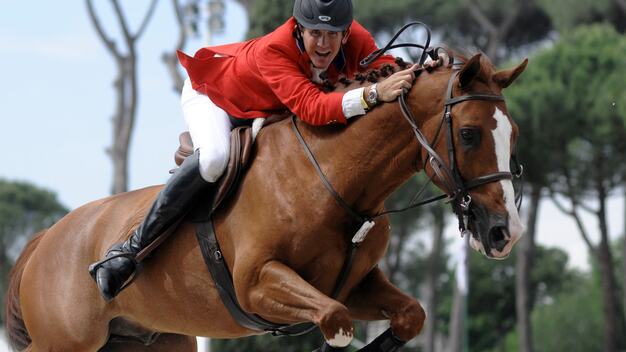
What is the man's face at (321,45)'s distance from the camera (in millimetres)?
5629

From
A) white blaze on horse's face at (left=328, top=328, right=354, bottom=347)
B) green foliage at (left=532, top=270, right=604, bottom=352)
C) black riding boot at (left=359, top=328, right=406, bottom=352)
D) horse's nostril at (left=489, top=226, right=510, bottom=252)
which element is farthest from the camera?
green foliage at (left=532, top=270, right=604, bottom=352)

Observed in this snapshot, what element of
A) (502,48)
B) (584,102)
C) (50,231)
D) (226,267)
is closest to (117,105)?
(584,102)

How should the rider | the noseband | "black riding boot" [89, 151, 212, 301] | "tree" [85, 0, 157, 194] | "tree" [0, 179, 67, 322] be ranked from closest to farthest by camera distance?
the noseband
the rider
"black riding boot" [89, 151, 212, 301]
"tree" [85, 0, 157, 194]
"tree" [0, 179, 67, 322]

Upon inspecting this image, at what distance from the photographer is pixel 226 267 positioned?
5957mm

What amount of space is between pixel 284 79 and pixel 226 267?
3.78 feet

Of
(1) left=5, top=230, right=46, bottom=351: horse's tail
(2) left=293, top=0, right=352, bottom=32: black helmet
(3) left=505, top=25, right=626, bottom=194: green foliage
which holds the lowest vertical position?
(3) left=505, top=25, right=626, bottom=194: green foliage

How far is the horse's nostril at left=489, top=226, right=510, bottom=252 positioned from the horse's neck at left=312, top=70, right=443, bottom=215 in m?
0.66

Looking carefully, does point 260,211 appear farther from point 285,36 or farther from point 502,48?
point 502,48

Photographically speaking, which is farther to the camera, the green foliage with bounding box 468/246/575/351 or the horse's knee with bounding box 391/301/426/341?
the green foliage with bounding box 468/246/575/351

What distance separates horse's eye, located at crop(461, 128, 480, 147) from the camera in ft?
16.8

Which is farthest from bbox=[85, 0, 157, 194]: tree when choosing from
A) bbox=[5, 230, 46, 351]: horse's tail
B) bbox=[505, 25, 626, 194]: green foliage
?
bbox=[5, 230, 46, 351]: horse's tail

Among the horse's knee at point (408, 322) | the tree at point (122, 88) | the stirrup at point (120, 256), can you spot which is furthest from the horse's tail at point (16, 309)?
the tree at point (122, 88)

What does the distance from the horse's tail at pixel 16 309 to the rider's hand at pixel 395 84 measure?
3.29 m

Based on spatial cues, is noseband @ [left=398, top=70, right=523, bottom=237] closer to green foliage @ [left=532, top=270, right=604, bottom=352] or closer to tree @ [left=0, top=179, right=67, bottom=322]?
green foliage @ [left=532, top=270, right=604, bottom=352]
